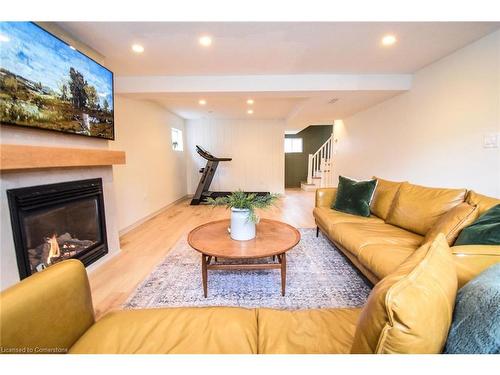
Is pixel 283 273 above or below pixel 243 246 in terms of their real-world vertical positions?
below

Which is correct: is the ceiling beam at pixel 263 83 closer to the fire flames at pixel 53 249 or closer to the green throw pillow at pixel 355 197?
the green throw pillow at pixel 355 197

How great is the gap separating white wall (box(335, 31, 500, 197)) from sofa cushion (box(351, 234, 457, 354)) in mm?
2227

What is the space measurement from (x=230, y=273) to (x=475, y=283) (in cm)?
172

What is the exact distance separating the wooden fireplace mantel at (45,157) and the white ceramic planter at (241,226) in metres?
1.39

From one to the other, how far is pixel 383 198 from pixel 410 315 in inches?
87.4

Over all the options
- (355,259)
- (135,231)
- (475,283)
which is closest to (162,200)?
(135,231)

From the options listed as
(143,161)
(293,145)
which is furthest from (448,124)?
(293,145)

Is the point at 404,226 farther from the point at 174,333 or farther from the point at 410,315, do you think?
the point at 174,333

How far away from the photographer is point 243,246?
1681 millimetres

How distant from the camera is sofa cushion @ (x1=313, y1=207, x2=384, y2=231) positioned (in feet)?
7.41

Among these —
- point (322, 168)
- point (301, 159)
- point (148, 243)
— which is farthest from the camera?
point (301, 159)

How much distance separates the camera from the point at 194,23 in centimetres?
174

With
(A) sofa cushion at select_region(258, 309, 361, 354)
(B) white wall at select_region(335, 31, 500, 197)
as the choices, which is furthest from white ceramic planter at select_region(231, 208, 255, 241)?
(B) white wall at select_region(335, 31, 500, 197)
